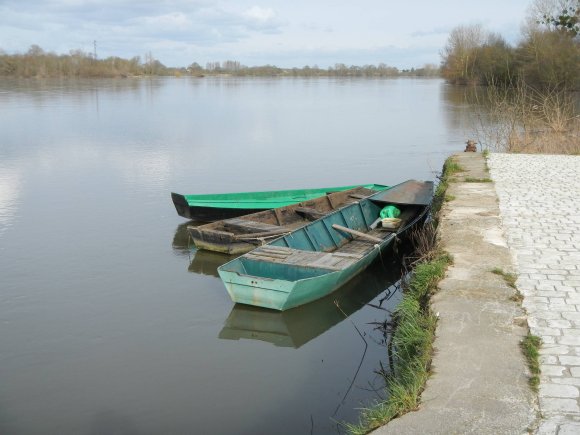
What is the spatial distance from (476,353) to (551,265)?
2315 millimetres

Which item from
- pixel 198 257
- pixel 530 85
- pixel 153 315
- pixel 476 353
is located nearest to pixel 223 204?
pixel 198 257

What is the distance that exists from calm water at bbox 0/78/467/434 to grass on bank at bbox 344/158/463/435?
866 mm

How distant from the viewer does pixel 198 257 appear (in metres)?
11.6

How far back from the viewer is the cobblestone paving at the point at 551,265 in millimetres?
4324

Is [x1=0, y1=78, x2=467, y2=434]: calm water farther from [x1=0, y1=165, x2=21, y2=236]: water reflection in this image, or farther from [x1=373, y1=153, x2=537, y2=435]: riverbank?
[x1=373, y1=153, x2=537, y2=435]: riverbank

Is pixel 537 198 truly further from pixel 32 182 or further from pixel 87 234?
pixel 32 182

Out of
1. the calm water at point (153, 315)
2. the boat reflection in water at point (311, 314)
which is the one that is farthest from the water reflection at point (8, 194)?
the boat reflection in water at point (311, 314)

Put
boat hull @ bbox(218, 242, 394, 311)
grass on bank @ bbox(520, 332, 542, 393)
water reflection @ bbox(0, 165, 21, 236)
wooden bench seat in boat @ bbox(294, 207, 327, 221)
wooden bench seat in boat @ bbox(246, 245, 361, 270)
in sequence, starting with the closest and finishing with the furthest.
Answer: grass on bank @ bbox(520, 332, 542, 393)
boat hull @ bbox(218, 242, 394, 311)
wooden bench seat in boat @ bbox(246, 245, 361, 270)
wooden bench seat in boat @ bbox(294, 207, 327, 221)
water reflection @ bbox(0, 165, 21, 236)

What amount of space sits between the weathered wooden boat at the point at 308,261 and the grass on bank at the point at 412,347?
1257mm

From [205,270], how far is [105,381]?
4077mm

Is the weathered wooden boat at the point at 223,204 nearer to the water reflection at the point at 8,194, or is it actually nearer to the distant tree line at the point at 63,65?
the water reflection at the point at 8,194

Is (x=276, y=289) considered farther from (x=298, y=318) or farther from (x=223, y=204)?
(x=223, y=204)

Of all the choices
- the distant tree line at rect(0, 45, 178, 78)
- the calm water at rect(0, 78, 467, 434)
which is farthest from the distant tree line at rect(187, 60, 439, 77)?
the calm water at rect(0, 78, 467, 434)

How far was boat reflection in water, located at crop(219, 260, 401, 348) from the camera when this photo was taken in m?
8.36
